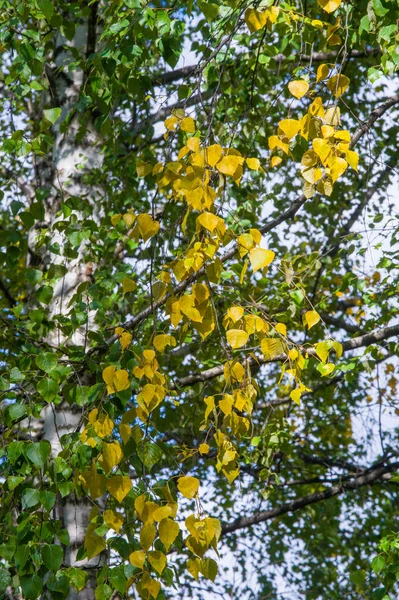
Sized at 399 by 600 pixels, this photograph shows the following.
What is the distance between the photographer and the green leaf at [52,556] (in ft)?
5.35

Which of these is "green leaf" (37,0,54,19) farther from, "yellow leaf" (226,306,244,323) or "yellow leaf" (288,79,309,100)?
"yellow leaf" (226,306,244,323)

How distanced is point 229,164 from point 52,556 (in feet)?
2.92

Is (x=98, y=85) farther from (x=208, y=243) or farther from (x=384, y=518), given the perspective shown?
(x=384, y=518)

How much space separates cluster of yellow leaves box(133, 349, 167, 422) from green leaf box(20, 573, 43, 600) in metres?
0.47

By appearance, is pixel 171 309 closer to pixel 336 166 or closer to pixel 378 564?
pixel 336 166

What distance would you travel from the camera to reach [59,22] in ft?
7.23

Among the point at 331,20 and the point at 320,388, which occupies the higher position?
the point at 331,20

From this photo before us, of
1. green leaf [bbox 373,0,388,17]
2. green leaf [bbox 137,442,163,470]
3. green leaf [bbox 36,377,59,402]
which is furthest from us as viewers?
green leaf [bbox 373,0,388,17]

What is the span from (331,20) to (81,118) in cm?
136

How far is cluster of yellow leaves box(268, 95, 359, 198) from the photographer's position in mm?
1354

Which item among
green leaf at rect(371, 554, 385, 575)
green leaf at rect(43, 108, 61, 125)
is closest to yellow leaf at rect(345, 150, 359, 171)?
green leaf at rect(43, 108, 61, 125)

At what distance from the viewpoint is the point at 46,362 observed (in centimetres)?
182

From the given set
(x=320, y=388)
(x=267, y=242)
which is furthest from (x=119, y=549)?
(x=320, y=388)

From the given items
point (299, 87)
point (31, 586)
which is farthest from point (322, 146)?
point (31, 586)
